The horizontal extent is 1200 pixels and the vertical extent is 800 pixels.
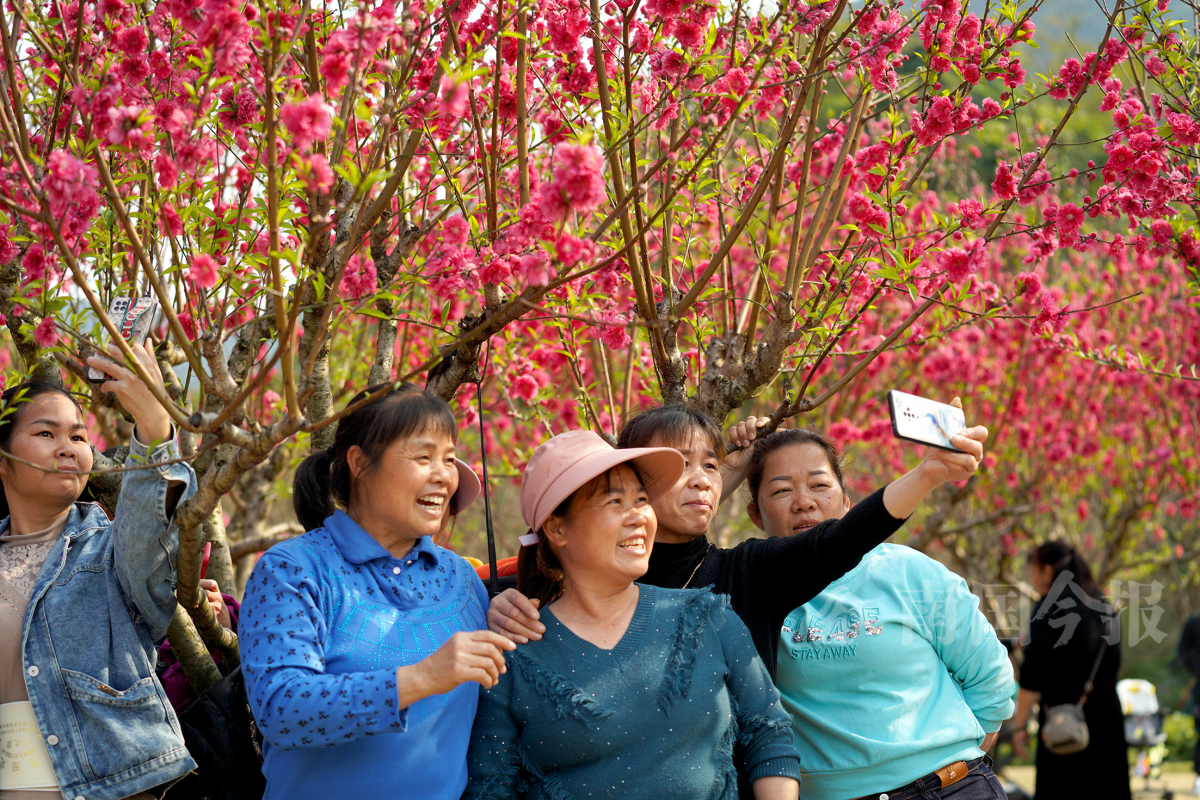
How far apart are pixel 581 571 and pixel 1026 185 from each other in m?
1.78

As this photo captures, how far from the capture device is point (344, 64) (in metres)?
1.86

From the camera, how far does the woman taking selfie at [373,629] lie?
1721 millimetres

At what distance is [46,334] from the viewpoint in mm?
2205

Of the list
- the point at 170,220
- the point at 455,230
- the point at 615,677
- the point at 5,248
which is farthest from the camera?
the point at 455,230

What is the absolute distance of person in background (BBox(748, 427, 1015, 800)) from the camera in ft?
7.54

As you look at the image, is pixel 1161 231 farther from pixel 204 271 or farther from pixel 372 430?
pixel 204 271

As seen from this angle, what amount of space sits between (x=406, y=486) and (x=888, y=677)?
117 cm

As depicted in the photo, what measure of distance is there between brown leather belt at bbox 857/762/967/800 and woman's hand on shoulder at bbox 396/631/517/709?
102 cm

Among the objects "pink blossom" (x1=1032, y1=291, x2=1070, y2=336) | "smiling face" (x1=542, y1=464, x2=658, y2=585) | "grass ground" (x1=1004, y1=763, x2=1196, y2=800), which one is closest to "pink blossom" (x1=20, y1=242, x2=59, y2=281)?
"smiling face" (x1=542, y1=464, x2=658, y2=585)

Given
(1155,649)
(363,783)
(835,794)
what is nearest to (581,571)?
(363,783)

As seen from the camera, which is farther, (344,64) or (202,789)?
(202,789)

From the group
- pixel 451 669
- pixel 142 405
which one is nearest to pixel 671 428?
pixel 451 669

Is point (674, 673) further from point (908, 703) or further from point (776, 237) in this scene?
point (776, 237)

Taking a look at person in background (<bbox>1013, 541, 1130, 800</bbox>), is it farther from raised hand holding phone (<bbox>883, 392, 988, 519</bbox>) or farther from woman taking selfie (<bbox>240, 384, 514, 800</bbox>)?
woman taking selfie (<bbox>240, 384, 514, 800</bbox>)
